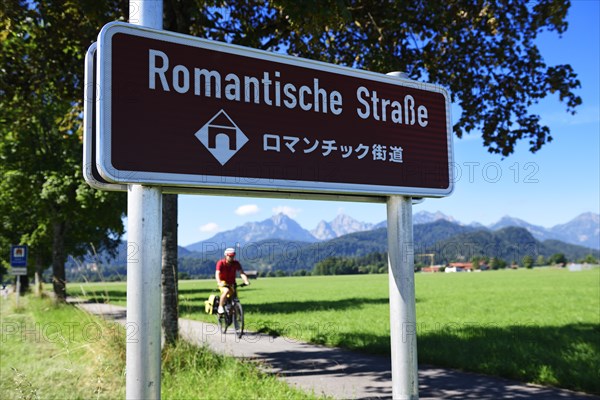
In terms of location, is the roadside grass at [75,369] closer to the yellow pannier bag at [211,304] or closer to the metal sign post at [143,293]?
the yellow pannier bag at [211,304]

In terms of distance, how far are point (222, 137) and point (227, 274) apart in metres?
9.50

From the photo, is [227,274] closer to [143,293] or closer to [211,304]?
[211,304]

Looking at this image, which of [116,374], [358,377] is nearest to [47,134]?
[116,374]

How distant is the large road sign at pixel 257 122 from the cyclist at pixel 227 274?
881 cm

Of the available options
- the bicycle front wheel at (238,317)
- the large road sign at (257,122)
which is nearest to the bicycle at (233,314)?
the bicycle front wheel at (238,317)

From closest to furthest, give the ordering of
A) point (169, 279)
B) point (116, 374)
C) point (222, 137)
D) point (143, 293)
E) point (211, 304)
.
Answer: point (143, 293)
point (222, 137)
point (116, 374)
point (169, 279)
point (211, 304)

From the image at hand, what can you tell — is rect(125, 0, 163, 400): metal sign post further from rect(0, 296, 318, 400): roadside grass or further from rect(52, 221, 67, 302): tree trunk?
rect(52, 221, 67, 302): tree trunk

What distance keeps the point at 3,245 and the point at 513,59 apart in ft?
111

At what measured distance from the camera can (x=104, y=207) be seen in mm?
19875

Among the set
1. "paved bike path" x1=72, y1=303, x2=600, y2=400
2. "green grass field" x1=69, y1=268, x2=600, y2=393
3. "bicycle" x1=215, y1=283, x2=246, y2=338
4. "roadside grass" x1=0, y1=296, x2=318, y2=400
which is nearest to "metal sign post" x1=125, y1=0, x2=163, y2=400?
"roadside grass" x1=0, y1=296, x2=318, y2=400

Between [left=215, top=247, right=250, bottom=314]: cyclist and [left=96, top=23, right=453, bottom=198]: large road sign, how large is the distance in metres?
8.81

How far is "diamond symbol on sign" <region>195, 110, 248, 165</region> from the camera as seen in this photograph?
4.96 feet

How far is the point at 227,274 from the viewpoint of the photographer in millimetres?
10773

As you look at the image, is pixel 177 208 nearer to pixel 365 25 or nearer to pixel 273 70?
pixel 365 25
